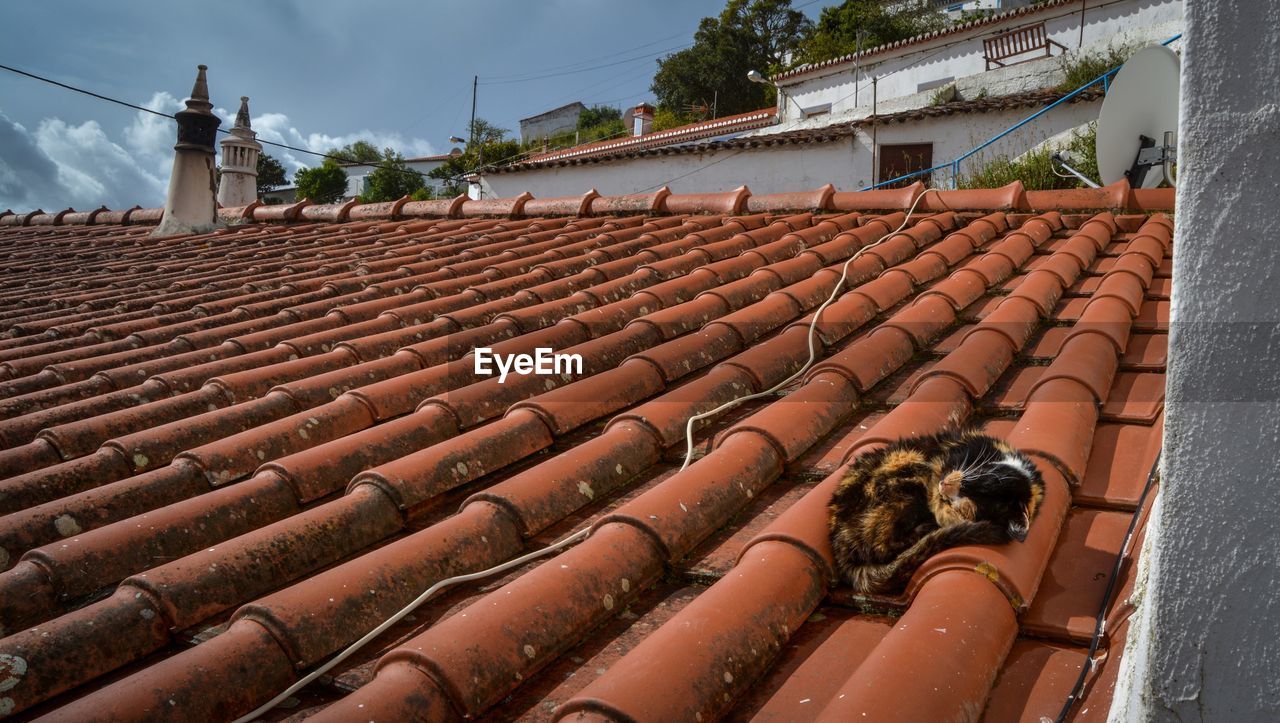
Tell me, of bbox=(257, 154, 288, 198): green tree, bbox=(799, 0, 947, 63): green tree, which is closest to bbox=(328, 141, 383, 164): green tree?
bbox=(257, 154, 288, 198): green tree

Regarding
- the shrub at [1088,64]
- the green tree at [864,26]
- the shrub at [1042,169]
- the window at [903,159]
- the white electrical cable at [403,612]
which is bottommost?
the white electrical cable at [403,612]

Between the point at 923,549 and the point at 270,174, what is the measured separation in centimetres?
5402

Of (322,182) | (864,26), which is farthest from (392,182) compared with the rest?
(864,26)

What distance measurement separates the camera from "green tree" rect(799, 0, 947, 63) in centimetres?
2877

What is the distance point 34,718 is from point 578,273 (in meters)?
3.44

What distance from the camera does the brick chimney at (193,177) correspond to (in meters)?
7.96

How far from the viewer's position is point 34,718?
1.64 meters

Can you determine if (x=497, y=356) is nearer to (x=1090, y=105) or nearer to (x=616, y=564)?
(x=616, y=564)

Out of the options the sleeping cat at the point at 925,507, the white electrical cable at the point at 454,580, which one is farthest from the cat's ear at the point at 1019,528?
the white electrical cable at the point at 454,580

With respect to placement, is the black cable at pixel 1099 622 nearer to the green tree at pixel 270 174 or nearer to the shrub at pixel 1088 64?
the shrub at pixel 1088 64

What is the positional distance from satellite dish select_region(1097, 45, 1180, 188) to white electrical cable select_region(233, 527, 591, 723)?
19.4ft

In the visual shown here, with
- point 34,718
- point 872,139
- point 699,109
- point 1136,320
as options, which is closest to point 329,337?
point 34,718

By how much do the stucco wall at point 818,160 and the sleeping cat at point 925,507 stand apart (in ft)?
51.9

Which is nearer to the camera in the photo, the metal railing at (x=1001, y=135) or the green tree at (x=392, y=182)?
the metal railing at (x=1001, y=135)
